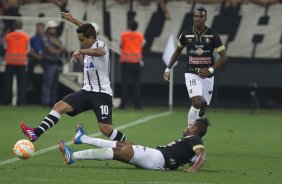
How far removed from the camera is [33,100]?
29.5m

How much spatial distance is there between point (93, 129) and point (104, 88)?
640cm

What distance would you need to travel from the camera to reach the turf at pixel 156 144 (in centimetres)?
1154

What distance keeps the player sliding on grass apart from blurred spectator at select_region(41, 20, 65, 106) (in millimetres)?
15143

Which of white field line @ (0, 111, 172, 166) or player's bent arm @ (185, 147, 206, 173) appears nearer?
player's bent arm @ (185, 147, 206, 173)

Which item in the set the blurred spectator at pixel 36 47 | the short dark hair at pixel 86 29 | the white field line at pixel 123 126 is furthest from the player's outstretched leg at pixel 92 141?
the blurred spectator at pixel 36 47

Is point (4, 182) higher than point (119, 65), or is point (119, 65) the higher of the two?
point (4, 182)

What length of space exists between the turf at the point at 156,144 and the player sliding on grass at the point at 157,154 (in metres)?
0.15

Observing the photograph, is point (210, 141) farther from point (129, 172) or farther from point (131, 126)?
point (129, 172)

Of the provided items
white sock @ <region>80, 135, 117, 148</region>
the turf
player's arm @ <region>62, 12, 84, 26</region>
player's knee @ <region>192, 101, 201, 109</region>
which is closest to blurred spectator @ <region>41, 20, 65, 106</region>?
the turf

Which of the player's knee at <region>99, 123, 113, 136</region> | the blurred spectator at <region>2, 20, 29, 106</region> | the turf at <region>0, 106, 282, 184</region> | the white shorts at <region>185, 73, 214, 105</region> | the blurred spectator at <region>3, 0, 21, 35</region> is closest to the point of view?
the turf at <region>0, 106, 282, 184</region>

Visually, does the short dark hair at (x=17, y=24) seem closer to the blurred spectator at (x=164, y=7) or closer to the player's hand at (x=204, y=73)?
the blurred spectator at (x=164, y=7)

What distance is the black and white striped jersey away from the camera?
13844 millimetres

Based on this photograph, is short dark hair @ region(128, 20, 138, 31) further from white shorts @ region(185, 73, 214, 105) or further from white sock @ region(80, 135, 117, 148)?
white sock @ region(80, 135, 117, 148)

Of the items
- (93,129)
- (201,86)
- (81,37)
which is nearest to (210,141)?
(201,86)
